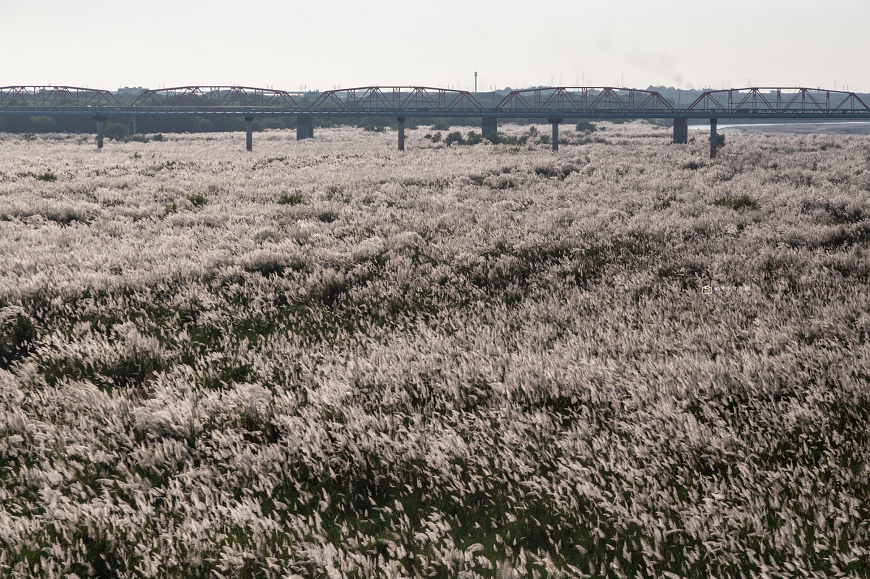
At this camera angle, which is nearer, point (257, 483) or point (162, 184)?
point (257, 483)

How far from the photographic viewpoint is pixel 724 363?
4992 millimetres

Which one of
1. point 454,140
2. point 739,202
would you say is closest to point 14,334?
point 739,202

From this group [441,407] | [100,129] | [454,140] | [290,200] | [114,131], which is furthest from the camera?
[114,131]

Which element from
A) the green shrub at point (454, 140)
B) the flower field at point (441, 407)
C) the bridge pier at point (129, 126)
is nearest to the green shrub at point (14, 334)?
the flower field at point (441, 407)

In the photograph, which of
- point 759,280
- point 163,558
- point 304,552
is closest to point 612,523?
point 304,552

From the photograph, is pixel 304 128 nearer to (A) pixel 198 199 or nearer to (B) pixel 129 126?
(B) pixel 129 126

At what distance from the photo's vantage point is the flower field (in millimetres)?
3053

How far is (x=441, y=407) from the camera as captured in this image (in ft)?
15.4

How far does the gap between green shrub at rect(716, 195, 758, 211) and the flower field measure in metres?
3.56

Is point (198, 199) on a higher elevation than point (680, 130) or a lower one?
lower

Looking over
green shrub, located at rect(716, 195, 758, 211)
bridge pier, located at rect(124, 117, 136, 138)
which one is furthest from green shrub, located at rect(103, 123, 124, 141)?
green shrub, located at rect(716, 195, 758, 211)

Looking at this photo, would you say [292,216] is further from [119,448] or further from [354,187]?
[119,448]

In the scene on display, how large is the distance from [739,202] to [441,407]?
521 inches

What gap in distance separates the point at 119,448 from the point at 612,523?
11.2 ft
